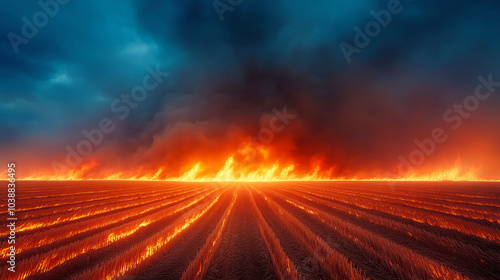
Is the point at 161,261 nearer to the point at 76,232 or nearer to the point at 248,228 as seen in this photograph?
the point at 248,228

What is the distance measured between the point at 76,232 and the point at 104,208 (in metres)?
6.68

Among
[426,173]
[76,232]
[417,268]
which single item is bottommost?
[426,173]

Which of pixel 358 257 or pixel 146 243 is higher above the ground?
pixel 146 243

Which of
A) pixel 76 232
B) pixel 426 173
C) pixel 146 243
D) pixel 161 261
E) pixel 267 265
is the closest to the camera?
pixel 267 265

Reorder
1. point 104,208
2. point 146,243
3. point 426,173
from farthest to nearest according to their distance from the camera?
point 426,173 → point 104,208 → point 146,243

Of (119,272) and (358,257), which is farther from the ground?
(119,272)

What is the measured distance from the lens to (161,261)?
6.07m

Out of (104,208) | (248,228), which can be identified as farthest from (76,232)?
(248,228)

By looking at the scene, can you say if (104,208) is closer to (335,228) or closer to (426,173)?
(335,228)

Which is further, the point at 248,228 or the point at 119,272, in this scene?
the point at 248,228

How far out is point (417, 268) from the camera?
15.9 feet

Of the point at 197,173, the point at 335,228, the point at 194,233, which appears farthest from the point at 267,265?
the point at 197,173

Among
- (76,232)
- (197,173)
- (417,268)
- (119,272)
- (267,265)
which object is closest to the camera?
(417,268)

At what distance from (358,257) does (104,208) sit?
1684 centimetres
